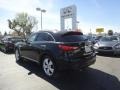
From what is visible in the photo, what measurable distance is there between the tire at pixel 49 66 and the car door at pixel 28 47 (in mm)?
1170

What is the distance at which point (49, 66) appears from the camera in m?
6.02

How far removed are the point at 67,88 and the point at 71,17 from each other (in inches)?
1002

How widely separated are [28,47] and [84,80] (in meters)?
3.07

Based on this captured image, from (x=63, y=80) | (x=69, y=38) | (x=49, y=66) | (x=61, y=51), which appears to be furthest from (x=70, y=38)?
(x=63, y=80)

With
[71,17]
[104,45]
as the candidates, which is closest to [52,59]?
[104,45]

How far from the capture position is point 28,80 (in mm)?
5660

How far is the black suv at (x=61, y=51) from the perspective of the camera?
5292 millimetres

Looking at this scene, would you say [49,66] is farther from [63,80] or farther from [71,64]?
[71,64]

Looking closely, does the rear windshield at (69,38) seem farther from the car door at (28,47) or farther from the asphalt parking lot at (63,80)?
the car door at (28,47)

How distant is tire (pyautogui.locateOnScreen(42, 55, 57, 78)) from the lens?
18.9 ft

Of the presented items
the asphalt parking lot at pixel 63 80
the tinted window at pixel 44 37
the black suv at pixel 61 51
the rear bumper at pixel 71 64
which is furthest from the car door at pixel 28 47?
the rear bumper at pixel 71 64

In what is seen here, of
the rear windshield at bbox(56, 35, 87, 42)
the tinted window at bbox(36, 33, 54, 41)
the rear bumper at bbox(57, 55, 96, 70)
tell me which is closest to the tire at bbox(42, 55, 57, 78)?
the rear bumper at bbox(57, 55, 96, 70)

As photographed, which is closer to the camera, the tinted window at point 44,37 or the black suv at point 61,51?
the black suv at point 61,51

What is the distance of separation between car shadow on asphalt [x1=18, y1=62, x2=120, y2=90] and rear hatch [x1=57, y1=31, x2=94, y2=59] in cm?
81
